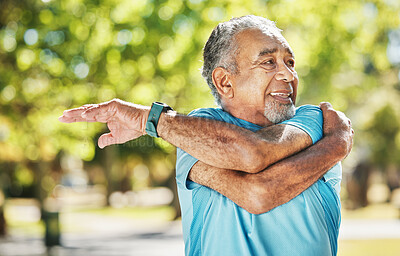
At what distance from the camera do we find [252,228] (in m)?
2.13

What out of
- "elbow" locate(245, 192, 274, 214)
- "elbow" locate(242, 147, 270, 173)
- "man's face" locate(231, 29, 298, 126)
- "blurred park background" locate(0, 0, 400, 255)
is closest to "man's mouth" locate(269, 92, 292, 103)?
"man's face" locate(231, 29, 298, 126)

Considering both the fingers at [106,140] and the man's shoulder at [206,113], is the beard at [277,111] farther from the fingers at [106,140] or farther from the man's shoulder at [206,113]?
the fingers at [106,140]

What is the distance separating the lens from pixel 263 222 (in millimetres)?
2139

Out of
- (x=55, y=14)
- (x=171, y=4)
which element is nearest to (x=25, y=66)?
(x=55, y=14)

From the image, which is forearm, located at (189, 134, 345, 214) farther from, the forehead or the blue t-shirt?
the forehead

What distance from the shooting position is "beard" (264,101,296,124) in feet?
7.64

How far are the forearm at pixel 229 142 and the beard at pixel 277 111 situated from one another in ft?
0.58

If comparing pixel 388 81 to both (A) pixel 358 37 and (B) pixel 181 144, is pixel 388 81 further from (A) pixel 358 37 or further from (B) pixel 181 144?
(B) pixel 181 144

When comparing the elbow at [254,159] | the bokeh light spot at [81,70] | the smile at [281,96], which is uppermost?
the bokeh light spot at [81,70]

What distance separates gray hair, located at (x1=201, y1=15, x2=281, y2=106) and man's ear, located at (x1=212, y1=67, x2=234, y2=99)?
0.02 meters

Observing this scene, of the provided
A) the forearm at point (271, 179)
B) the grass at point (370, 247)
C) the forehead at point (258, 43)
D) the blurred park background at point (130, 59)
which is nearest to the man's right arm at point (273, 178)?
the forearm at point (271, 179)

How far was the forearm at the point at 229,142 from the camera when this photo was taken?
80.2 inches

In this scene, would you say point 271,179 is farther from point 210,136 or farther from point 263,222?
point 210,136

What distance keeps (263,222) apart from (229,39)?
2.79 feet
